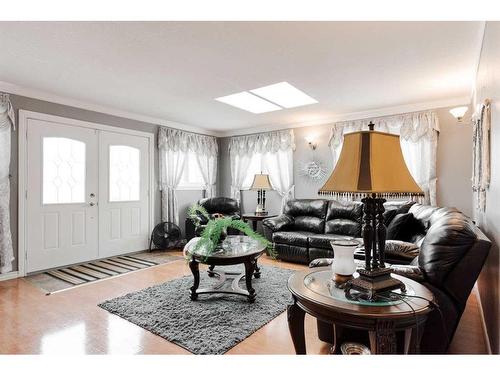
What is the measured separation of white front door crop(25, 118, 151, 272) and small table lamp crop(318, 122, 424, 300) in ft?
13.2

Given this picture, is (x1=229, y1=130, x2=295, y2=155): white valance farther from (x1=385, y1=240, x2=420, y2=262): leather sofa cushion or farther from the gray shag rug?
(x1=385, y1=240, x2=420, y2=262): leather sofa cushion

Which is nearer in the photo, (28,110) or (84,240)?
(28,110)

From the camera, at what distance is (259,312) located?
2562 mm

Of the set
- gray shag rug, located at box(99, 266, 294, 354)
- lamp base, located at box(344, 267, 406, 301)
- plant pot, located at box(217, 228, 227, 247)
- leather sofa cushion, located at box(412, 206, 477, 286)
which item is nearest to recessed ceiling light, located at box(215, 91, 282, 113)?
plant pot, located at box(217, 228, 227, 247)

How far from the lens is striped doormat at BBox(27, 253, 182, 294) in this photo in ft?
11.1

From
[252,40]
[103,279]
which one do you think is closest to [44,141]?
[103,279]

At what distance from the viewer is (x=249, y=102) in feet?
14.1

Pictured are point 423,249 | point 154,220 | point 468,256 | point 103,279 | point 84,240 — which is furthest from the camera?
point 154,220

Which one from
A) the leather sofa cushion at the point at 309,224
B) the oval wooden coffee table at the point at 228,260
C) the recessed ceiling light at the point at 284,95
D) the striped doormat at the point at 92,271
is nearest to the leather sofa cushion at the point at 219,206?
the striped doormat at the point at 92,271

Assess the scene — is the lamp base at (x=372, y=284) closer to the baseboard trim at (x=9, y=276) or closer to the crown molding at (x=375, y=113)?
the crown molding at (x=375, y=113)

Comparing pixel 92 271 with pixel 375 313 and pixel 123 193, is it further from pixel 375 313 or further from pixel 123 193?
pixel 375 313

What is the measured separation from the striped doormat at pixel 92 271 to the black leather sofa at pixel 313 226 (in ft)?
5.77
